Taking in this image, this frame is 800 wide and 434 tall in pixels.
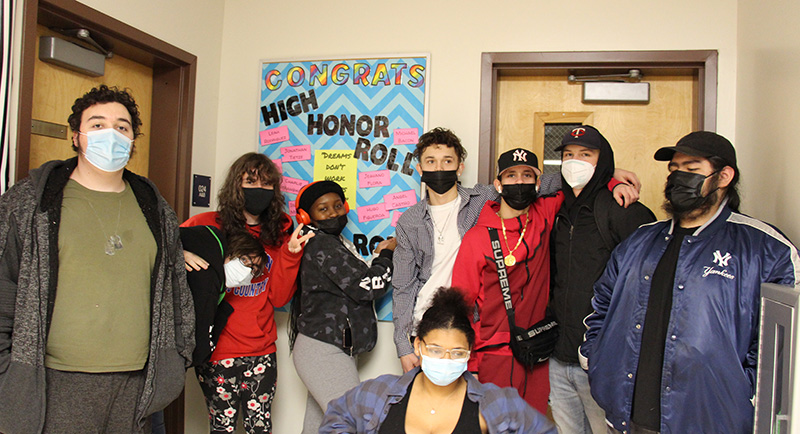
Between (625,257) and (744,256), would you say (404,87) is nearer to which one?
(625,257)

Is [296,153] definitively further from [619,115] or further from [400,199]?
[619,115]

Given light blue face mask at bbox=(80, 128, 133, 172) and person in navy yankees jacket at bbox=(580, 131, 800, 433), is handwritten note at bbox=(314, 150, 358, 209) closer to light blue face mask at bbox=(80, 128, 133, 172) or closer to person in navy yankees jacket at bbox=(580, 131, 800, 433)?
light blue face mask at bbox=(80, 128, 133, 172)

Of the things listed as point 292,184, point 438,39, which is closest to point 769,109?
point 438,39

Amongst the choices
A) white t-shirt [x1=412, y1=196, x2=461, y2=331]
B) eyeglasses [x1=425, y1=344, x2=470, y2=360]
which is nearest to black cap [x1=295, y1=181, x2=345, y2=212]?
white t-shirt [x1=412, y1=196, x2=461, y2=331]

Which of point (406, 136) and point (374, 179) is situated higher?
point (406, 136)

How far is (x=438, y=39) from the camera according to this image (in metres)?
3.10

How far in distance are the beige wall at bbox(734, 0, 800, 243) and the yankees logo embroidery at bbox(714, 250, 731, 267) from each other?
43 centimetres

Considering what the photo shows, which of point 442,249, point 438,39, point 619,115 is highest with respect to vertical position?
point 438,39

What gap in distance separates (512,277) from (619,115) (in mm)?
1314

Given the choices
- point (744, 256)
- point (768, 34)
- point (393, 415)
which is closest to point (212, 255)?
point (393, 415)

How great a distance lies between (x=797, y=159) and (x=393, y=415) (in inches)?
68.1

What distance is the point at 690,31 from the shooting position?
112 inches

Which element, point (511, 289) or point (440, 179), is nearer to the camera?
point (511, 289)

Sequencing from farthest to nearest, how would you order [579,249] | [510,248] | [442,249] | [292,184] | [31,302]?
[292,184], [442,249], [510,248], [579,249], [31,302]
